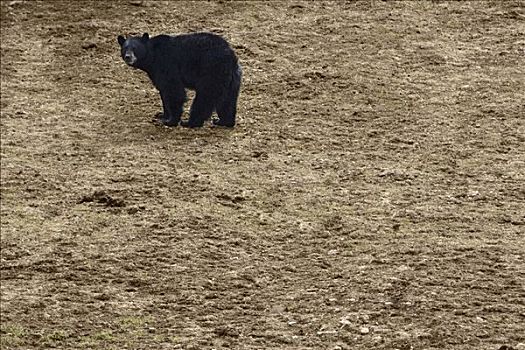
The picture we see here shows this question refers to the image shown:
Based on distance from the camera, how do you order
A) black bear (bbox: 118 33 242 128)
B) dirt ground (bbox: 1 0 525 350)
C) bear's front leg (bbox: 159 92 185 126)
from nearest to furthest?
dirt ground (bbox: 1 0 525 350), black bear (bbox: 118 33 242 128), bear's front leg (bbox: 159 92 185 126)

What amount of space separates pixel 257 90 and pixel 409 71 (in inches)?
46.9

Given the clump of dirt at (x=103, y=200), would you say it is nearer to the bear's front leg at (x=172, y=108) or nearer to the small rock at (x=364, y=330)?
the bear's front leg at (x=172, y=108)

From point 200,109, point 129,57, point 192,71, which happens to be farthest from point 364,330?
point 129,57

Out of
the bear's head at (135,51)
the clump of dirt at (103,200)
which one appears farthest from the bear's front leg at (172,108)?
the clump of dirt at (103,200)

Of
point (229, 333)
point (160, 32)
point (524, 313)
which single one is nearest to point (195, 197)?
point (229, 333)

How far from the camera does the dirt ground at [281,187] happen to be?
726cm

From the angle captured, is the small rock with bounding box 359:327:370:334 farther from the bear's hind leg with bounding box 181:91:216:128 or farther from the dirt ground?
the bear's hind leg with bounding box 181:91:216:128

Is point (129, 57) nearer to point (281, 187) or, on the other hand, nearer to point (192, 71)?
point (192, 71)

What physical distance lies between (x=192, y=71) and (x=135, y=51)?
48 centimetres

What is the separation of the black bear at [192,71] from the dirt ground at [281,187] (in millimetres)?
182

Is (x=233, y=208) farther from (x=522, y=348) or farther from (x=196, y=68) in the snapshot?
(x=522, y=348)

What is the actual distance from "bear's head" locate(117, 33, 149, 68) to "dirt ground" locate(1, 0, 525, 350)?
45cm

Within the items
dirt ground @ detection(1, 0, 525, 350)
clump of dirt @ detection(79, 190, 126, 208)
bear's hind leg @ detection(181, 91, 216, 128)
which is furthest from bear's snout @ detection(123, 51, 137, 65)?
clump of dirt @ detection(79, 190, 126, 208)

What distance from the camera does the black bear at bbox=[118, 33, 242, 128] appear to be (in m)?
10.2
